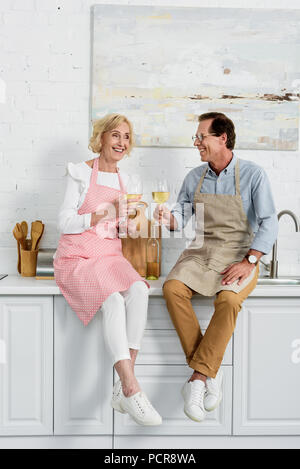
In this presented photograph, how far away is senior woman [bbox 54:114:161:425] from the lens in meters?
2.21

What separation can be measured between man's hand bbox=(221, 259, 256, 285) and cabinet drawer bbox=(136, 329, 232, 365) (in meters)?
0.35

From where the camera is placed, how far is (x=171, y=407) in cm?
247

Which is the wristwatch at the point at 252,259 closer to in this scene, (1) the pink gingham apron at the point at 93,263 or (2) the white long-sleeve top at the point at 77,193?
(1) the pink gingham apron at the point at 93,263

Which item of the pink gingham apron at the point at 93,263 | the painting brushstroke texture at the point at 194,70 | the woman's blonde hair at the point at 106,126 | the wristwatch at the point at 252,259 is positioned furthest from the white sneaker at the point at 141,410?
the painting brushstroke texture at the point at 194,70

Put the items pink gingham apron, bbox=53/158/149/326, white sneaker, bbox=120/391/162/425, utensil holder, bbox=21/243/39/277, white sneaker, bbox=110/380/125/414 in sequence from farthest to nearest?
utensil holder, bbox=21/243/39/277
pink gingham apron, bbox=53/158/149/326
white sneaker, bbox=110/380/125/414
white sneaker, bbox=120/391/162/425

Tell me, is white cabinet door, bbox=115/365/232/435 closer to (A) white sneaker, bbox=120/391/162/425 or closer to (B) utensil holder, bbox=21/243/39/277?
(A) white sneaker, bbox=120/391/162/425

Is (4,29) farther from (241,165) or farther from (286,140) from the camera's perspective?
(286,140)

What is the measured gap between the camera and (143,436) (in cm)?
250

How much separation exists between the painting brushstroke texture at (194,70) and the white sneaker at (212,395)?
1432 millimetres

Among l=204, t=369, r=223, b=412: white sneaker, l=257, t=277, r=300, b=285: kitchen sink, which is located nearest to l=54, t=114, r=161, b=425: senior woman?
l=204, t=369, r=223, b=412: white sneaker

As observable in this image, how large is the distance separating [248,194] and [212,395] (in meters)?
1.04

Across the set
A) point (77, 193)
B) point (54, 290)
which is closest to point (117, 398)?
point (54, 290)

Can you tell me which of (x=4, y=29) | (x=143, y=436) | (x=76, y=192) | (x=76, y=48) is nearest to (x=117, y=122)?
(x=76, y=192)

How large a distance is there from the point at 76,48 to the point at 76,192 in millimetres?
983
